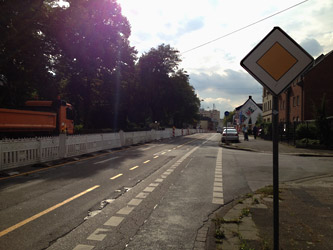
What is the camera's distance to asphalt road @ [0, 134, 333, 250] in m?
4.18

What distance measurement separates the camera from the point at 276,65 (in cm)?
347

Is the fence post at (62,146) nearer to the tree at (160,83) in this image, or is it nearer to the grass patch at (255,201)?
the grass patch at (255,201)

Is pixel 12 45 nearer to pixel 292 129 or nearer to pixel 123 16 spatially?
pixel 123 16

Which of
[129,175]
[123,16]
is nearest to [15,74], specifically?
[123,16]

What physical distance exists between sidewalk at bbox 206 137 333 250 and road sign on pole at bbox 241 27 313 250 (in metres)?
0.81

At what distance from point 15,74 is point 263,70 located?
29655mm

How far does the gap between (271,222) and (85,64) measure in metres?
34.1

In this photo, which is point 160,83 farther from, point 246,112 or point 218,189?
point 218,189

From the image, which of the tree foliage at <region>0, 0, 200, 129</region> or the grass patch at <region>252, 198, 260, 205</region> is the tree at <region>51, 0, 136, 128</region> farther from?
the grass patch at <region>252, 198, 260, 205</region>

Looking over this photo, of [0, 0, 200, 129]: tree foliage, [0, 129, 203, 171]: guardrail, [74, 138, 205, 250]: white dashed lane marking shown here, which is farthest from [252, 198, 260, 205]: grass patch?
[0, 0, 200, 129]: tree foliage

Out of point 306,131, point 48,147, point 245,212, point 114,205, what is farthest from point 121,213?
point 306,131

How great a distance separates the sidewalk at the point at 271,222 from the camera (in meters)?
3.97

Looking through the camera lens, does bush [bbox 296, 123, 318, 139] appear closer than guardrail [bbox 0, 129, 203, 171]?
No

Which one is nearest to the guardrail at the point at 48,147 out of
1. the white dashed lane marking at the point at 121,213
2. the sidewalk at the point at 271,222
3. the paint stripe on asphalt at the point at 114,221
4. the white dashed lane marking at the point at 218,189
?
the white dashed lane marking at the point at 121,213
